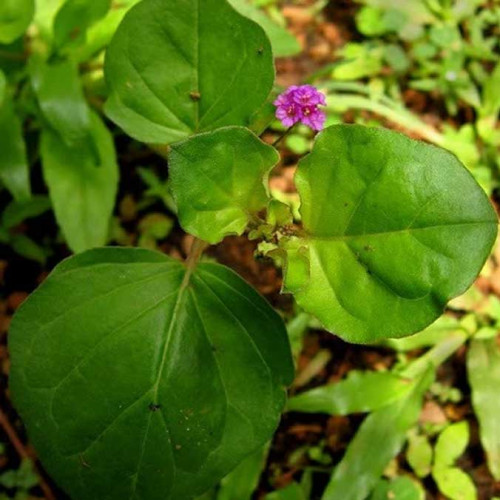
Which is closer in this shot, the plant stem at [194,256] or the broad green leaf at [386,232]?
the broad green leaf at [386,232]

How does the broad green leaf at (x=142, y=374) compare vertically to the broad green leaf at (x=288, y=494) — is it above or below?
above

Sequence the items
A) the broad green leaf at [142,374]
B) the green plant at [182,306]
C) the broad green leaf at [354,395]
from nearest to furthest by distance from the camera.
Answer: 1. the green plant at [182,306]
2. the broad green leaf at [142,374]
3. the broad green leaf at [354,395]

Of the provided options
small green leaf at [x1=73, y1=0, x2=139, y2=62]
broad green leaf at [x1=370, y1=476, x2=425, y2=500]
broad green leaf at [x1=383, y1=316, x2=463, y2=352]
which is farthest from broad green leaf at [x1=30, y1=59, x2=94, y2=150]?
broad green leaf at [x1=370, y1=476, x2=425, y2=500]

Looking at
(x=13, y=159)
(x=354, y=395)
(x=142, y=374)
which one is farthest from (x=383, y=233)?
(x=13, y=159)

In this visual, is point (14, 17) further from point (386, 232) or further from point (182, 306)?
point (386, 232)

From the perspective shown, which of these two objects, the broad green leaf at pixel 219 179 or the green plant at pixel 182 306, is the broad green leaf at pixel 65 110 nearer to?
the green plant at pixel 182 306

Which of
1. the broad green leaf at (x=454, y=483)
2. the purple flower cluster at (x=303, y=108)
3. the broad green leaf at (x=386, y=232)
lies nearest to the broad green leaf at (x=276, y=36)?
the purple flower cluster at (x=303, y=108)
